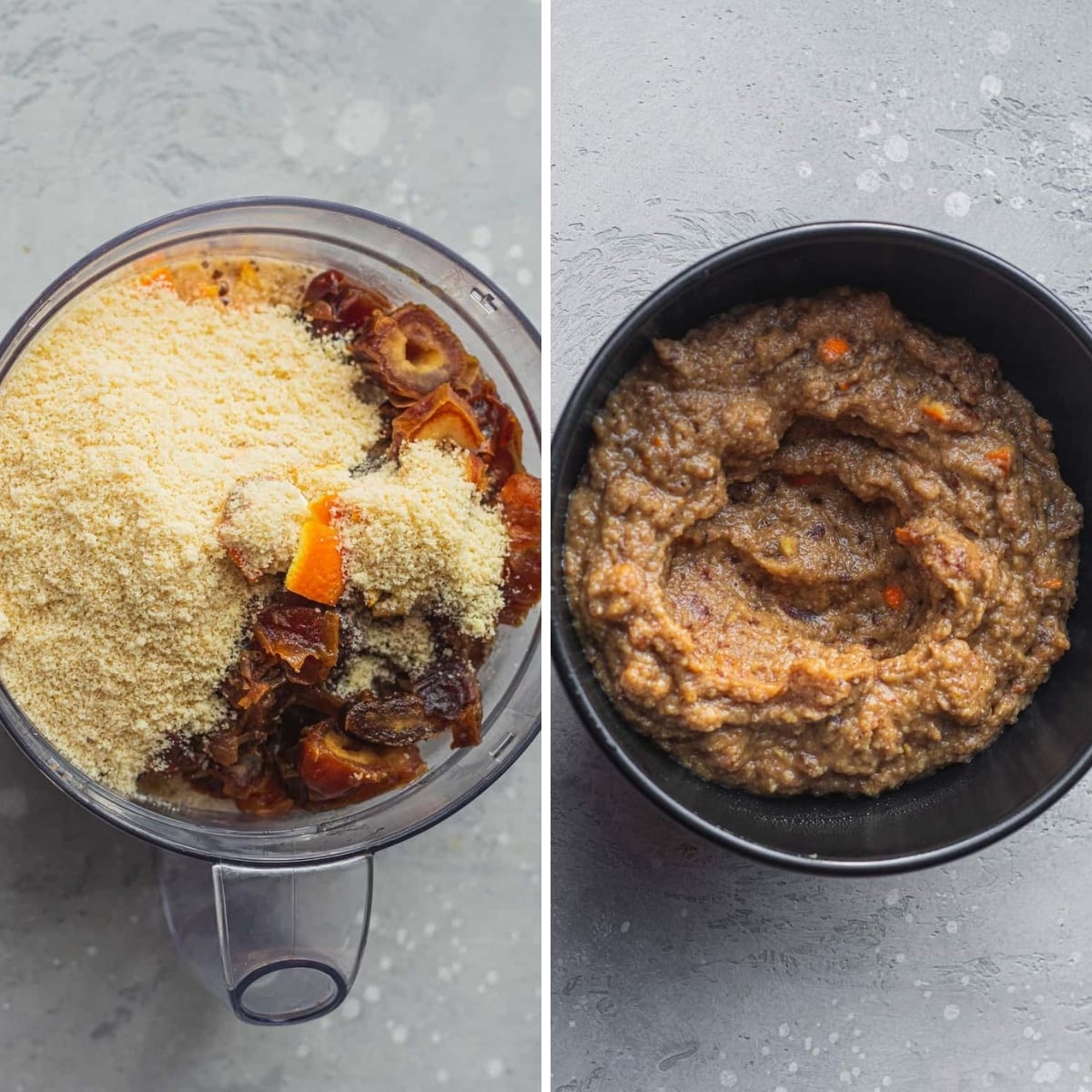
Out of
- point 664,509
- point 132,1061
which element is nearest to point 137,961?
point 132,1061

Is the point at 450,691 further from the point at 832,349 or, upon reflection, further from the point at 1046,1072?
the point at 1046,1072

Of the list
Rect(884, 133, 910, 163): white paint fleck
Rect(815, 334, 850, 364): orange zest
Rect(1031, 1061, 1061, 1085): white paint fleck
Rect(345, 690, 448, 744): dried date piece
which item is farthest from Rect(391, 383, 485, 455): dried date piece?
Rect(1031, 1061, 1061, 1085): white paint fleck

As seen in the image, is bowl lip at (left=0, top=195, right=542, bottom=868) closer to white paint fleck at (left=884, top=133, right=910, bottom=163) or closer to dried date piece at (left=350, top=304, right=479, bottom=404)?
dried date piece at (left=350, top=304, right=479, bottom=404)

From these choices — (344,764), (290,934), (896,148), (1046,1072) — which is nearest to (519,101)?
(896,148)

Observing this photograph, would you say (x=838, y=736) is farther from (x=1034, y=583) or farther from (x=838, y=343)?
(x=838, y=343)

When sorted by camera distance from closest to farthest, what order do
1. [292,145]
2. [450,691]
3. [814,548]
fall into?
1. [450,691]
2. [814,548]
3. [292,145]

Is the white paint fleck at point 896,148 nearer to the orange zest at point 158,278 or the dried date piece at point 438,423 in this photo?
the dried date piece at point 438,423
